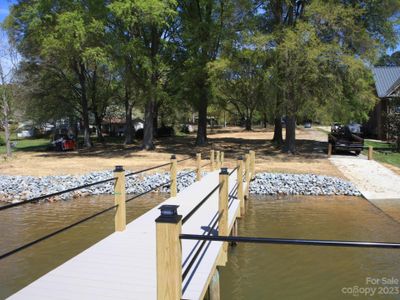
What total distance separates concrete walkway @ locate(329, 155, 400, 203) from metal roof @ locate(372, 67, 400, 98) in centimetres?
1651

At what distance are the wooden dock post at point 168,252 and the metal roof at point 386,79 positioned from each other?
1402 inches

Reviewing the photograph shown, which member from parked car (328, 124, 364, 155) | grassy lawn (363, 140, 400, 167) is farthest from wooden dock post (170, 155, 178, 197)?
parked car (328, 124, 364, 155)

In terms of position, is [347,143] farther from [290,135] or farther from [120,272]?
[120,272]

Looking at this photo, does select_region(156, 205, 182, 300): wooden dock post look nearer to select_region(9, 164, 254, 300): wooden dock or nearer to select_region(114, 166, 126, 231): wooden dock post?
select_region(9, 164, 254, 300): wooden dock

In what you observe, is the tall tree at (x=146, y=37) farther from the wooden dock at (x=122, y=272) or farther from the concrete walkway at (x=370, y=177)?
the wooden dock at (x=122, y=272)

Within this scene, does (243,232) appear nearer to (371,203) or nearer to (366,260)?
(366,260)

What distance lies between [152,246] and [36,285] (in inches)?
75.9

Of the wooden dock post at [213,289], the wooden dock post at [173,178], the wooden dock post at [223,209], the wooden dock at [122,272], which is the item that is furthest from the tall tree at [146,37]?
the wooden dock post at [213,289]

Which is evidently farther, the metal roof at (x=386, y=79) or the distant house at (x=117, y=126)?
the distant house at (x=117, y=126)

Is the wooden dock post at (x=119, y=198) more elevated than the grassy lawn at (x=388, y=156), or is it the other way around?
the wooden dock post at (x=119, y=198)

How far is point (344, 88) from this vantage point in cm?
2209

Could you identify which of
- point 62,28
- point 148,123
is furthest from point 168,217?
point 148,123

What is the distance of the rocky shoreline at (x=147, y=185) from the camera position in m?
15.3

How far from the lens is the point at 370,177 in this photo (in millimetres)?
17203
